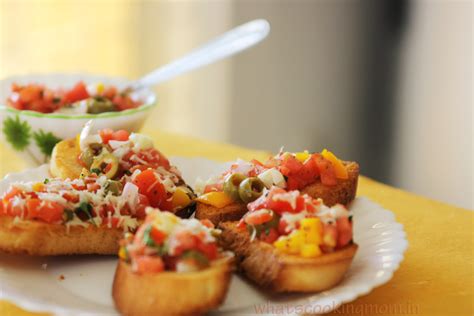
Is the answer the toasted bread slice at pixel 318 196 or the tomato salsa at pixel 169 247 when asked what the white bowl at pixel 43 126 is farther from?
the tomato salsa at pixel 169 247

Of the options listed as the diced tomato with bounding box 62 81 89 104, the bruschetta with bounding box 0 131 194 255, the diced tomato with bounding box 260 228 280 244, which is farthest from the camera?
the diced tomato with bounding box 62 81 89 104

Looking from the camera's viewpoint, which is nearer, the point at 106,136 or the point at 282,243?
the point at 282,243

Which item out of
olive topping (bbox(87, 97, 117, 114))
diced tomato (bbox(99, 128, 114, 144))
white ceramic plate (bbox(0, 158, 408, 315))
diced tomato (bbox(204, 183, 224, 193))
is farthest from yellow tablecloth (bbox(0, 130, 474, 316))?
diced tomato (bbox(99, 128, 114, 144))

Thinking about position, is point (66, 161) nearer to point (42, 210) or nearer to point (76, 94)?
point (42, 210)

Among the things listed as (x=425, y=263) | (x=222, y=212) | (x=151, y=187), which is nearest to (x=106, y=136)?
(x=151, y=187)

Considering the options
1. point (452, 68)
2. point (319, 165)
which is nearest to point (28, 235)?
point (319, 165)

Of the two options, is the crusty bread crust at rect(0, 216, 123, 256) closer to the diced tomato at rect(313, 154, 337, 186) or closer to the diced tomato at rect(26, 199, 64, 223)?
the diced tomato at rect(26, 199, 64, 223)
